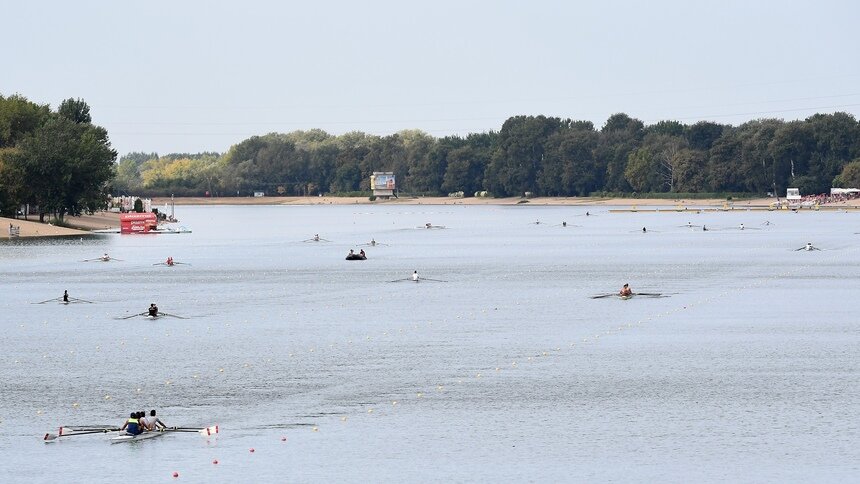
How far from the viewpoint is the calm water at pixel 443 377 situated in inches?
1638

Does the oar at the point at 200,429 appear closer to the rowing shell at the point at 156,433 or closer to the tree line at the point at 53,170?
the rowing shell at the point at 156,433

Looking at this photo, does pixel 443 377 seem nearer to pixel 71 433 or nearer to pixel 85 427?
pixel 85 427

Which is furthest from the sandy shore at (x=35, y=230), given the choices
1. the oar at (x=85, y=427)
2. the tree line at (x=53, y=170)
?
the oar at (x=85, y=427)

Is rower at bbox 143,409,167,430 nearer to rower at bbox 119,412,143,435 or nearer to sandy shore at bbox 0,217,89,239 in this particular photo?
rower at bbox 119,412,143,435

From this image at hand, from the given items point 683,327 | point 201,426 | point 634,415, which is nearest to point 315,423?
point 201,426

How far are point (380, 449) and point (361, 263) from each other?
3551 inches

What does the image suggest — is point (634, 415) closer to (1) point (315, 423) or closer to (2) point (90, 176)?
(1) point (315, 423)

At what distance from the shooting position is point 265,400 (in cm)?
5116

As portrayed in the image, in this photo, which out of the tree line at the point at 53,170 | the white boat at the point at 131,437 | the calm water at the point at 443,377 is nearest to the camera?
the calm water at the point at 443,377

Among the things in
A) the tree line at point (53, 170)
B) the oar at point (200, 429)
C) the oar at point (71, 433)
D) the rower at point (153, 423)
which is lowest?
the oar at point (71, 433)

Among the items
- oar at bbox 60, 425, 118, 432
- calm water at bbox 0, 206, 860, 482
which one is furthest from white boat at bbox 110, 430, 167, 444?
oar at bbox 60, 425, 118, 432

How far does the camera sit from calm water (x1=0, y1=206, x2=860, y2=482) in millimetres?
41594

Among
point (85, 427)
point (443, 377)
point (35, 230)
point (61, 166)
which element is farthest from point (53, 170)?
point (85, 427)

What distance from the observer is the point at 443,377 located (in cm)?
5638
